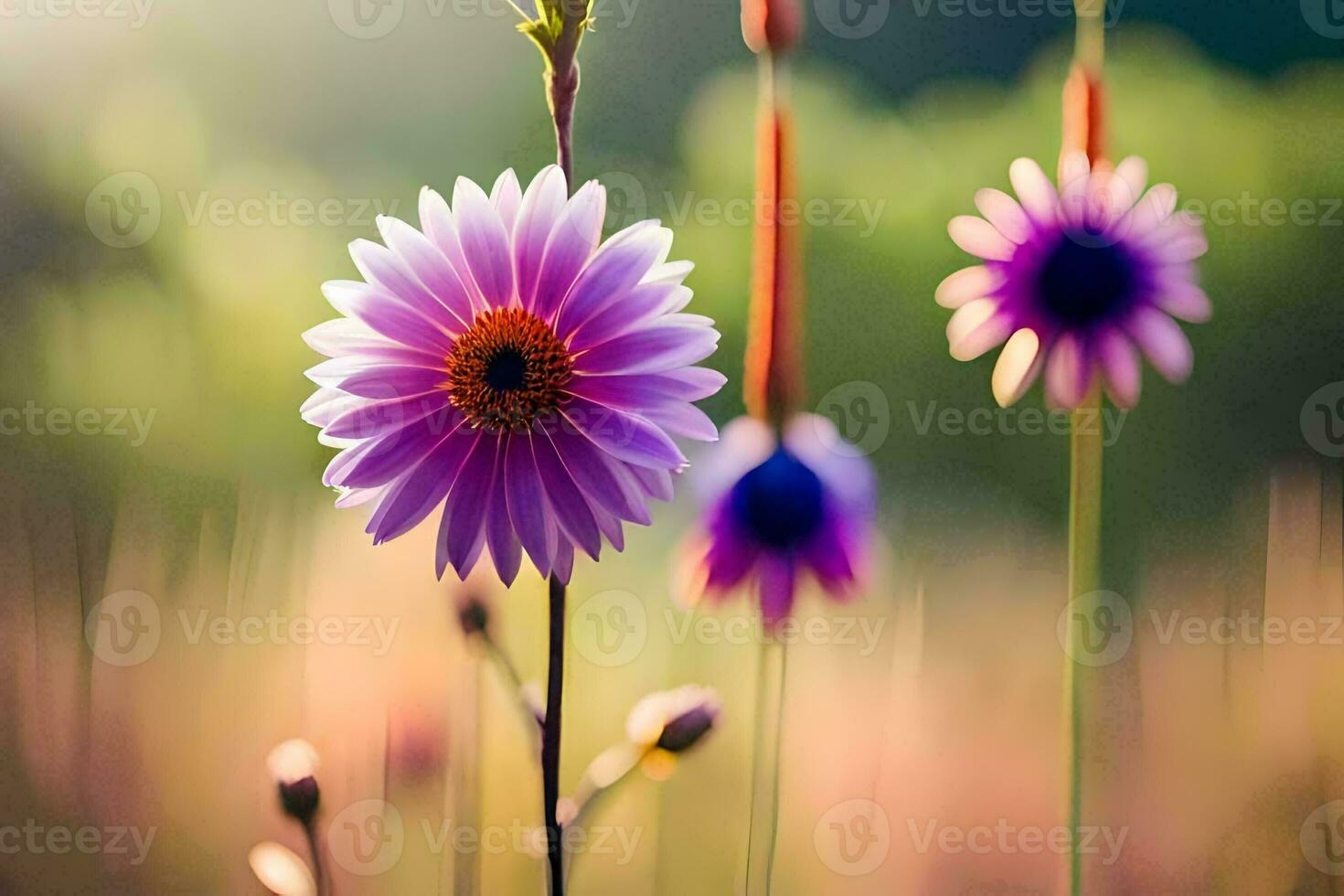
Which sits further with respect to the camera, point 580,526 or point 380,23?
point 380,23

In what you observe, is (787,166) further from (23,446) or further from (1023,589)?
(23,446)

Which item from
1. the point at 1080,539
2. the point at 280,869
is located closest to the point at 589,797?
the point at 280,869

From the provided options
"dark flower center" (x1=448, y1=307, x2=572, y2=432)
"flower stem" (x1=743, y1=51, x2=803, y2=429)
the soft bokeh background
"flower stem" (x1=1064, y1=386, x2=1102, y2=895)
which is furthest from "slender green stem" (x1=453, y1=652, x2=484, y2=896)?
"flower stem" (x1=1064, y1=386, x2=1102, y2=895)

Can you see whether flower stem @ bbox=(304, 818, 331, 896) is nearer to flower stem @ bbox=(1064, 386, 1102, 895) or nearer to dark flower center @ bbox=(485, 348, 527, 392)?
dark flower center @ bbox=(485, 348, 527, 392)

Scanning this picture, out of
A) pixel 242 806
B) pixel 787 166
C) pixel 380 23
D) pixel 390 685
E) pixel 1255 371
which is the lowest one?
pixel 242 806

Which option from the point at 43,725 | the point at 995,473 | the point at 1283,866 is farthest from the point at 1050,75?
the point at 43,725

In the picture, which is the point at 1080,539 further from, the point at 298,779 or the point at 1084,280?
the point at 298,779

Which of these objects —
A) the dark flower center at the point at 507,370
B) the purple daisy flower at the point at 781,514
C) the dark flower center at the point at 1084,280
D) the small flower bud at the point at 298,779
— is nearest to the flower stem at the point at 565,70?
the dark flower center at the point at 507,370
